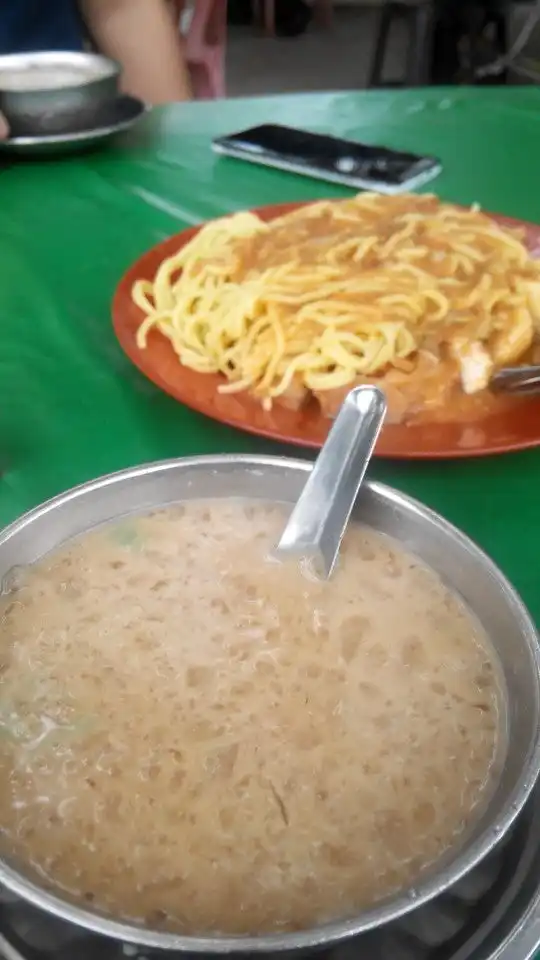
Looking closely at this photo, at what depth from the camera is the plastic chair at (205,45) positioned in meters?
2.79

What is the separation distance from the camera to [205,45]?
2885mm

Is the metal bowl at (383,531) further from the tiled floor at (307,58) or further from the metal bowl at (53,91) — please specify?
the tiled floor at (307,58)

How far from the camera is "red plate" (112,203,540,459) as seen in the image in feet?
2.66

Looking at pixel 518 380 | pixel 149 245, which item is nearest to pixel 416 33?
pixel 149 245

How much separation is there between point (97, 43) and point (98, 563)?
2030mm

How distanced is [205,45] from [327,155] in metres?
1.64

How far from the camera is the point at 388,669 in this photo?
576 millimetres

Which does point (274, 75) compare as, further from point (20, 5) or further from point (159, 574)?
point (159, 574)

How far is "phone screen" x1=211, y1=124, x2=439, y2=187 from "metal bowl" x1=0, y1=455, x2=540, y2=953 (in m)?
0.96

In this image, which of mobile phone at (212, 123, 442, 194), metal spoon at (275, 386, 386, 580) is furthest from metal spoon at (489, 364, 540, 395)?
mobile phone at (212, 123, 442, 194)

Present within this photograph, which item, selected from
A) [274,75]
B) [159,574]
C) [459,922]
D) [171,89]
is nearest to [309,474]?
[159,574]

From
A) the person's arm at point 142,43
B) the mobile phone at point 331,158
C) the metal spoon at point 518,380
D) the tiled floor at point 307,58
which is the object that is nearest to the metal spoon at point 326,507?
the metal spoon at point 518,380

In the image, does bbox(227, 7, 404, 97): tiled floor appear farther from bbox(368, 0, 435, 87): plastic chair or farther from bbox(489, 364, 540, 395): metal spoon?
bbox(489, 364, 540, 395): metal spoon

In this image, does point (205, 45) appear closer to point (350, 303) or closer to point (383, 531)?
point (350, 303)
